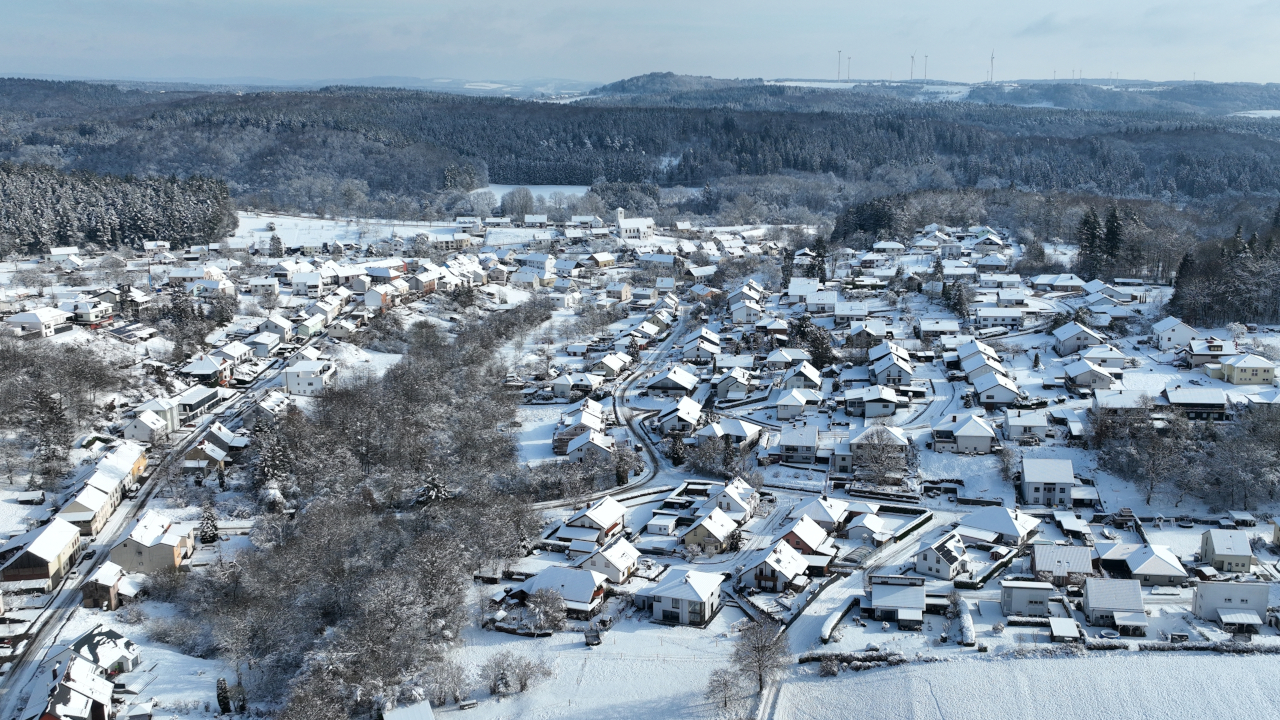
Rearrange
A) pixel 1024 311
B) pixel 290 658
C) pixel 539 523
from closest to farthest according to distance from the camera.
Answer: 1. pixel 290 658
2. pixel 539 523
3. pixel 1024 311

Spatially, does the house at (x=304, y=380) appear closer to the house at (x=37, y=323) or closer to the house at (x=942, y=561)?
the house at (x=37, y=323)

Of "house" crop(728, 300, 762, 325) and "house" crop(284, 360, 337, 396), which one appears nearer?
"house" crop(284, 360, 337, 396)

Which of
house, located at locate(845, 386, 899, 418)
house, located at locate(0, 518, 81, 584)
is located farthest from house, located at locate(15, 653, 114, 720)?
house, located at locate(845, 386, 899, 418)

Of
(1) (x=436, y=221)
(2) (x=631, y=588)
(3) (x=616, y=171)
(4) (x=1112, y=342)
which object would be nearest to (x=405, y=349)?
(2) (x=631, y=588)

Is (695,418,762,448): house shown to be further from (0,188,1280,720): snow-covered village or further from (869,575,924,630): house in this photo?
(869,575,924,630): house

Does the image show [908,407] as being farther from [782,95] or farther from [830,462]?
[782,95]

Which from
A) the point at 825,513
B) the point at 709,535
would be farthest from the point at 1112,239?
the point at 709,535

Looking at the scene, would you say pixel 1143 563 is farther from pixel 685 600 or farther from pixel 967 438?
pixel 685 600
